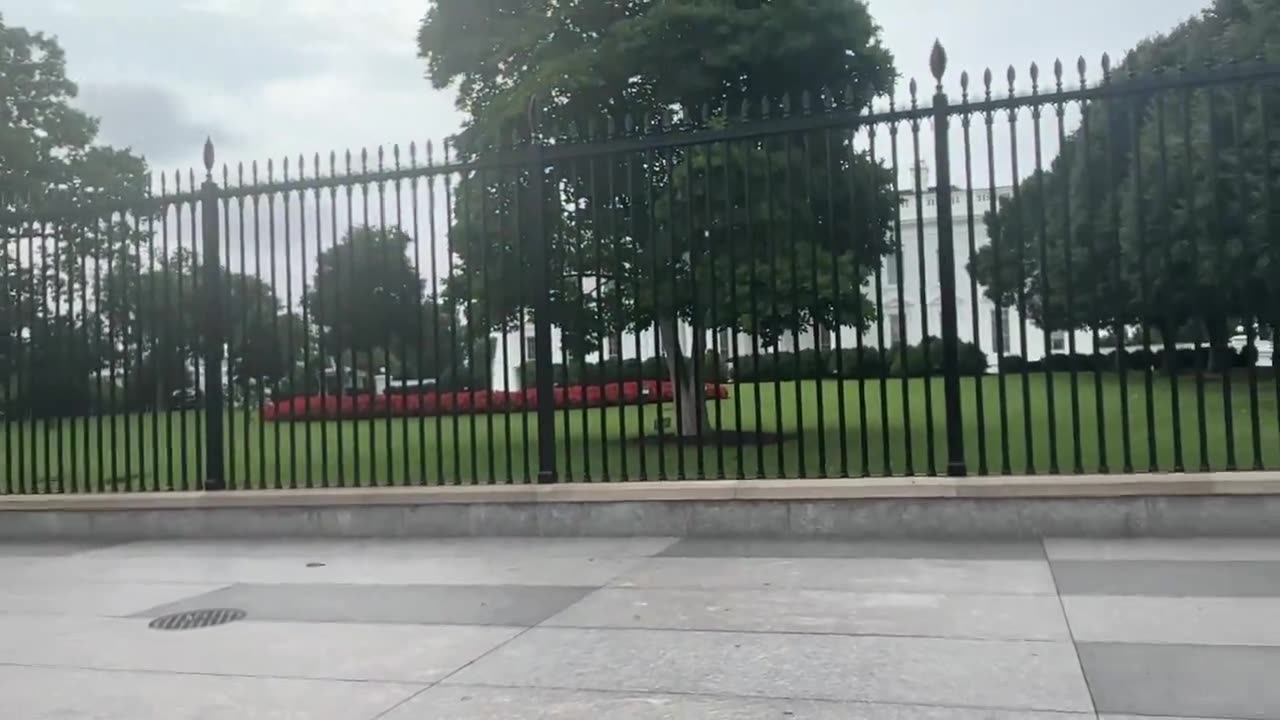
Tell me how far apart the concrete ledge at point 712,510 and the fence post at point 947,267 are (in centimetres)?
33

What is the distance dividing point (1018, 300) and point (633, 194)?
2.77 m

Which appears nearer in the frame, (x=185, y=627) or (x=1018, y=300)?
(x=185, y=627)

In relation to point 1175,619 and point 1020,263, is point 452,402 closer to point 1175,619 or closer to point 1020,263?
point 1020,263

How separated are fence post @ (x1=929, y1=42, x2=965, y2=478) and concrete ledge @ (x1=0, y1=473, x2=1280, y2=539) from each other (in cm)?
33

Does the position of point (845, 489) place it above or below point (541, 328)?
below

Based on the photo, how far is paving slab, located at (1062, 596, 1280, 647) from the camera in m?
4.73

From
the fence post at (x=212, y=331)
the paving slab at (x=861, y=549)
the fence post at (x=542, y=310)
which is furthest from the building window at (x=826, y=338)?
the fence post at (x=212, y=331)

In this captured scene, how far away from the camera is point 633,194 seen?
25.3 ft

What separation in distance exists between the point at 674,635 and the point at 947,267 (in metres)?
3.59

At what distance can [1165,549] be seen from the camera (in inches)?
261

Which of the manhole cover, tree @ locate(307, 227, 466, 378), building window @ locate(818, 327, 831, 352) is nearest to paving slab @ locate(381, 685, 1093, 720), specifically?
the manhole cover

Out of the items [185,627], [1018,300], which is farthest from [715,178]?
[185,627]

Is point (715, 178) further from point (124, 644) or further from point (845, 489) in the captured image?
A: point (124, 644)

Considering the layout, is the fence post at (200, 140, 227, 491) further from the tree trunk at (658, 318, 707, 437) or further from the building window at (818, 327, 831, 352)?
the building window at (818, 327, 831, 352)
